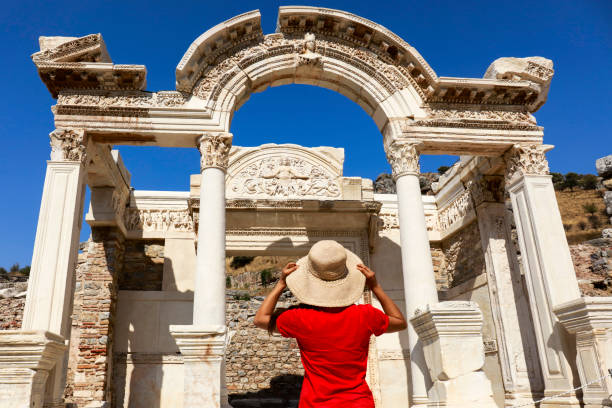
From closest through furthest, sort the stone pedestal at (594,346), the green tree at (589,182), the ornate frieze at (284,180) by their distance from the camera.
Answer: the stone pedestal at (594,346)
the ornate frieze at (284,180)
the green tree at (589,182)

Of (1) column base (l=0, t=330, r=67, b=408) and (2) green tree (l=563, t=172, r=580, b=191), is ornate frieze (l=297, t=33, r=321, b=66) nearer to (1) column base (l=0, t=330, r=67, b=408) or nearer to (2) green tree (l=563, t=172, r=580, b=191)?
(1) column base (l=0, t=330, r=67, b=408)

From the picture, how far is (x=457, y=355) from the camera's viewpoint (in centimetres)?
502

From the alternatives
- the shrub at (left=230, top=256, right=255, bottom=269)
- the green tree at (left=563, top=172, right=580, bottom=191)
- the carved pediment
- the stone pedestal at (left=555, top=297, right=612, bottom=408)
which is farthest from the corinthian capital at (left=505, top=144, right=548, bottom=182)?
the green tree at (left=563, top=172, right=580, bottom=191)

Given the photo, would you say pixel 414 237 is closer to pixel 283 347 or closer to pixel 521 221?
pixel 521 221

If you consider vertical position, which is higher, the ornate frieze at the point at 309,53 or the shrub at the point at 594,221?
the shrub at the point at 594,221

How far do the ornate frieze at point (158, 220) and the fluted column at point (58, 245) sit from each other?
3.31m

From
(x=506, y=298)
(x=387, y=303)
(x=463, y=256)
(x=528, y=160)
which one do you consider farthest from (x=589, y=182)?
(x=387, y=303)

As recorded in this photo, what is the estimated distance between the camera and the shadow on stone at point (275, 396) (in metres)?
12.4

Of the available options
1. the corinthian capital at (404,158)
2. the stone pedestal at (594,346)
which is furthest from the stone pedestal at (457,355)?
the corinthian capital at (404,158)

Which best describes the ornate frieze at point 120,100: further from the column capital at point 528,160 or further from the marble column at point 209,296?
the column capital at point 528,160

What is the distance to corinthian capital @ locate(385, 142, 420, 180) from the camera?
30.0 ft

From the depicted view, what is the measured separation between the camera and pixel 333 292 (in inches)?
104

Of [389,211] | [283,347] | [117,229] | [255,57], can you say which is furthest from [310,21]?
[283,347]

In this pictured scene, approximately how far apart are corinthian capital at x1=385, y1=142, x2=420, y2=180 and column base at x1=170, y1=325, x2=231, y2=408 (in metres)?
5.54
